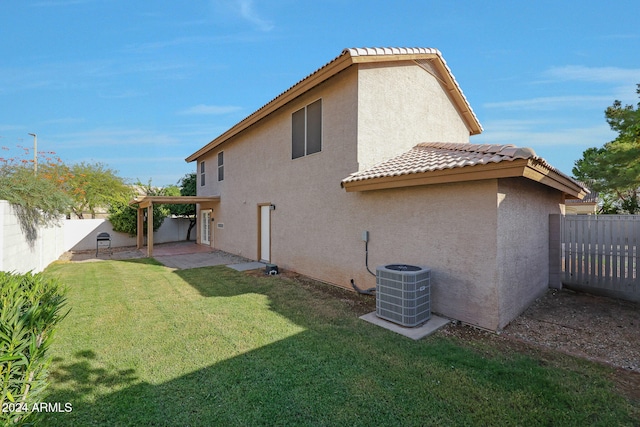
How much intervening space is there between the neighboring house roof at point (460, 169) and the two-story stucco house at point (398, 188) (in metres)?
0.02

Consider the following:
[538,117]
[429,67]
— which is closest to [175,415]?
[429,67]

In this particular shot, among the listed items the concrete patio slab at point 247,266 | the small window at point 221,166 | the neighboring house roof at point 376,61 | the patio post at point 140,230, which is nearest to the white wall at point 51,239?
the patio post at point 140,230

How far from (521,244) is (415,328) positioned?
2.94m

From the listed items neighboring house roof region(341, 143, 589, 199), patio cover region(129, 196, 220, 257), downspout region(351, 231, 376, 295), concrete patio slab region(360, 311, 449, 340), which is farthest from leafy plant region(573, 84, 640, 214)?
patio cover region(129, 196, 220, 257)

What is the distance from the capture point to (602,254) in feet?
23.3

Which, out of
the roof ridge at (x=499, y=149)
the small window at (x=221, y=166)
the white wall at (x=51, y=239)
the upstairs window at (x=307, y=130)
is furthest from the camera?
the small window at (x=221, y=166)

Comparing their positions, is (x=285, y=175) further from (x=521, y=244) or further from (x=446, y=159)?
(x=521, y=244)

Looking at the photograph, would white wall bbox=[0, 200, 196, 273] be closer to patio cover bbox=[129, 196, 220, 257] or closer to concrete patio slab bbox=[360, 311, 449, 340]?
patio cover bbox=[129, 196, 220, 257]

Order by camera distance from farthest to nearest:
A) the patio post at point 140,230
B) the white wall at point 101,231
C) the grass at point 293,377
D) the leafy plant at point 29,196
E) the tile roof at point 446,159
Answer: the patio post at point 140,230
the white wall at point 101,231
the leafy plant at point 29,196
the tile roof at point 446,159
the grass at point 293,377

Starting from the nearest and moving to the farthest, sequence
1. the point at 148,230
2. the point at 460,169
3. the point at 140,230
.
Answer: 1. the point at 460,169
2. the point at 148,230
3. the point at 140,230

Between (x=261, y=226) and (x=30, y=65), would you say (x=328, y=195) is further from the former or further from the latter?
(x=30, y=65)

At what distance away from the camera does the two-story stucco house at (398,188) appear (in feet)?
17.3

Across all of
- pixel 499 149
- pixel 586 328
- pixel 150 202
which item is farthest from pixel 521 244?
pixel 150 202

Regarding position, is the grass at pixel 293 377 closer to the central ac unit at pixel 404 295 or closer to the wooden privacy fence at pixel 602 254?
the central ac unit at pixel 404 295
